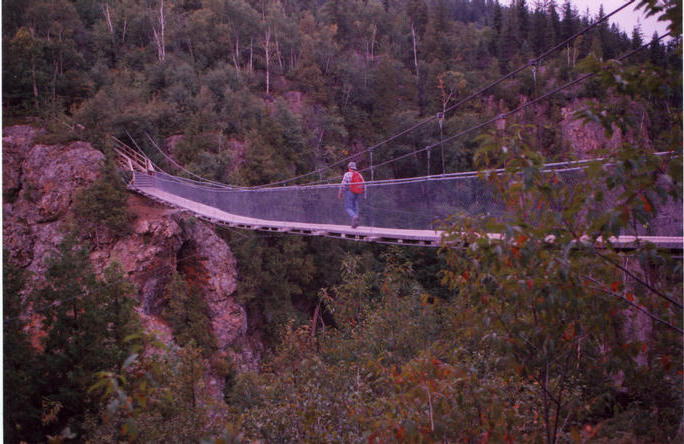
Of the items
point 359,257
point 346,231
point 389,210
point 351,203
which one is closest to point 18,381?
point 346,231

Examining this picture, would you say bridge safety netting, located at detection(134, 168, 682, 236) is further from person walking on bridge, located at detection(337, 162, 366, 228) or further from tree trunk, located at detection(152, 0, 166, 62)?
tree trunk, located at detection(152, 0, 166, 62)

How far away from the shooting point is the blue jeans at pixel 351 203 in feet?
17.9

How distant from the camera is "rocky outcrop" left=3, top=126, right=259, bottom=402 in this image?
10477 millimetres

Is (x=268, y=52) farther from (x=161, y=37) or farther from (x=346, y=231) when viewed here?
(x=346, y=231)

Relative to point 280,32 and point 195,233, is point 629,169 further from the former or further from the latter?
point 280,32

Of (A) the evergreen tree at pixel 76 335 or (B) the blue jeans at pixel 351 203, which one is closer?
(A) the evergreen tree at pixel 76 335

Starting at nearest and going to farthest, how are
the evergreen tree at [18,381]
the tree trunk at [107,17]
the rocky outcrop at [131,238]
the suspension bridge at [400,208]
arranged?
the suspension bridge at [400,208], the evergreen tree at [18,381], the rocky outcrop at [131,238], the tree trunk at [107,17]

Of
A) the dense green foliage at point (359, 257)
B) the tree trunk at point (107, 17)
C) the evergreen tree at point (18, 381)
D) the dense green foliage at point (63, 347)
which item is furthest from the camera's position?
the tree trunk at point (107, 17)

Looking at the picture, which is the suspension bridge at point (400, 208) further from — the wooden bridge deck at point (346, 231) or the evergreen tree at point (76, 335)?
the evergreen tree at point (76, 335)

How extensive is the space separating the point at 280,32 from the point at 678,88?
25098 millimetres

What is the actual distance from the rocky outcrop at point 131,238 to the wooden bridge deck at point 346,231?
1.27 m

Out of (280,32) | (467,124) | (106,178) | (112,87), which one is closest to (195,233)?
(106,178)

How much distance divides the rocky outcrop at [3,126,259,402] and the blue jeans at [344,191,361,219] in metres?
6.09

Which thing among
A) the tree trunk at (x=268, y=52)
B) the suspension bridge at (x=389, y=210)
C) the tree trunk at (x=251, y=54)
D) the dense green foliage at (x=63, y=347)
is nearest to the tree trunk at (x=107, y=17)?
the tree trunk at (x=251, y=54)
